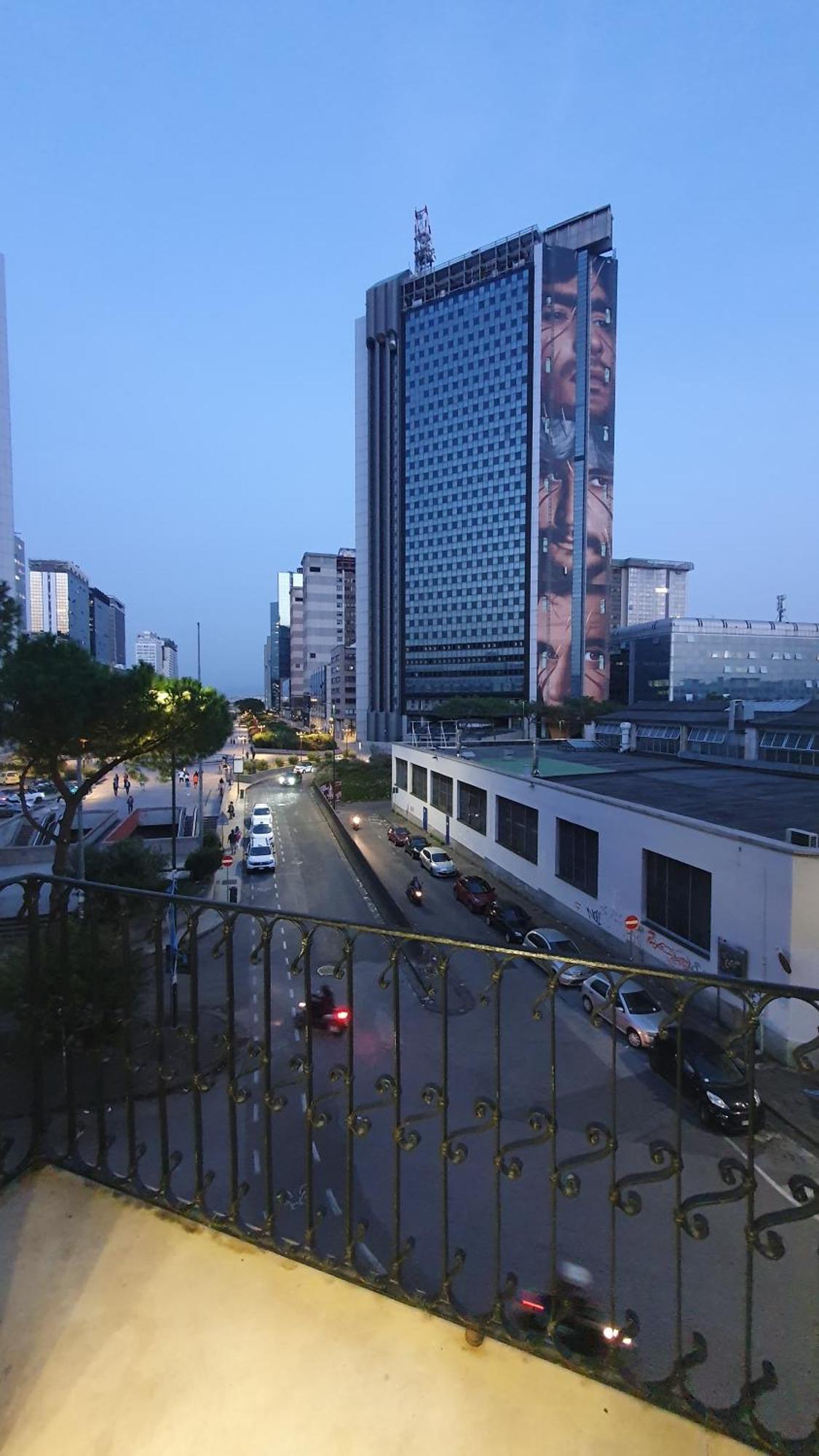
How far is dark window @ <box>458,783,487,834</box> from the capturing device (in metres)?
24.6

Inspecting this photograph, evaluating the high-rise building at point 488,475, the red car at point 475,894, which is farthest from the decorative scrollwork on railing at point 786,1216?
the high-rise building at point 488,475

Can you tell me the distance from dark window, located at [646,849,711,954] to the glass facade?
6701cm

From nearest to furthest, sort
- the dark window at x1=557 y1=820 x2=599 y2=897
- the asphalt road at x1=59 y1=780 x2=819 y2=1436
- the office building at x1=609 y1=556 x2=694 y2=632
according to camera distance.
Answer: the asphalt road at x1=59 y1=780 x2=819 y2=1436
the dark window at x1=557 y1=820 x2=599 y2=897
the office building at x1=609 y1=556 x2=694 y2=632

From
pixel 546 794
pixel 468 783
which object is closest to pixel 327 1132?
pixel 546 794

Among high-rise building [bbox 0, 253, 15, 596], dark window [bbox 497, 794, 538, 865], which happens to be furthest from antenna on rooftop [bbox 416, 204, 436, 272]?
dark window [bbox 497, 794, 538, 865]

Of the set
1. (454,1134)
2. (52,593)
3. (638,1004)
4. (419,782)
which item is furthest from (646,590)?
(454,1134)

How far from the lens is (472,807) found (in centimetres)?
2583

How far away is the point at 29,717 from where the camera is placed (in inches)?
571

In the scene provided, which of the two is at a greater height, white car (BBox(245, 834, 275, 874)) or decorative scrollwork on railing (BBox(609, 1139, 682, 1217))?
decorative scrollwork on railing (BBox(609, 1139, 682, 1217))

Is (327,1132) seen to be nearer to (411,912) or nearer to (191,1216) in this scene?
(191,1216)

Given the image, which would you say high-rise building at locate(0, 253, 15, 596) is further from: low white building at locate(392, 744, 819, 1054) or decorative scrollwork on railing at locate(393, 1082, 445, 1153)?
decorative scrollwork on railing at locate(393, 1082, 445, 1153)

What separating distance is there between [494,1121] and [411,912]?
58.0 ft

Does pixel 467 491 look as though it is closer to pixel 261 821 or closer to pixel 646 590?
pixel 261 821

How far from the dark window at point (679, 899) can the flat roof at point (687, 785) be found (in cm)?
111
